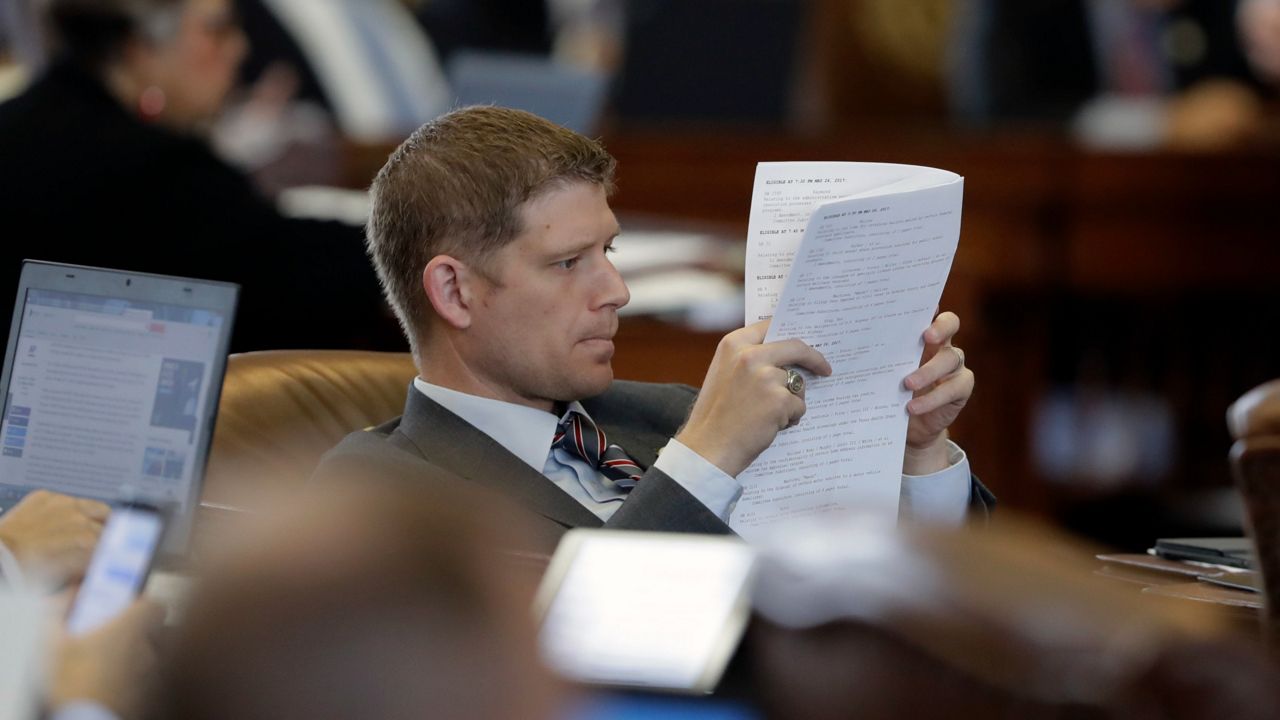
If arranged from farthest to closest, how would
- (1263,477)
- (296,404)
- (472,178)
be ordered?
(296,404) → (472,178) → (1263,477)

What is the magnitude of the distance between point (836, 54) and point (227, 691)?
5.10 metres

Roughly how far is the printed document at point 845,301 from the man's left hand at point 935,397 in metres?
0.02

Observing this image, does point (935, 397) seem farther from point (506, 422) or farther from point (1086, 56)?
point (1086, 56)

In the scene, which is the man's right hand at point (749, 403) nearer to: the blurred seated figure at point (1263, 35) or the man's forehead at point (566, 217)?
the man's forehead at point (566, 217)

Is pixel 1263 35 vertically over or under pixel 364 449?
over

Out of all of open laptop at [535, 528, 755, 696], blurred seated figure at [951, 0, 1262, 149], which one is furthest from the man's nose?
blurred seated figure at [951, 0, 1262, 149]

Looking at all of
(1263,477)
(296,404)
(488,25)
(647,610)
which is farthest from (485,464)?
(488,25)

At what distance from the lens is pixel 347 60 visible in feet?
18.9

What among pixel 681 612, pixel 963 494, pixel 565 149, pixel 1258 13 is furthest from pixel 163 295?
pixel 1258 13

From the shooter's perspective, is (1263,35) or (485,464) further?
(1263,35)

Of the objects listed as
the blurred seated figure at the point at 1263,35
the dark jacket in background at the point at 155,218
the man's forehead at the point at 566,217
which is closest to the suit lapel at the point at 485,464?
the man's forehead at the point at 566,217

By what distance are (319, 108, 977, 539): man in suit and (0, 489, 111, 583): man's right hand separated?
315 millimetres

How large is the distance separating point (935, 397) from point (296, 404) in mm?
812

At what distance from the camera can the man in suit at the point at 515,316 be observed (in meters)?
1.63
